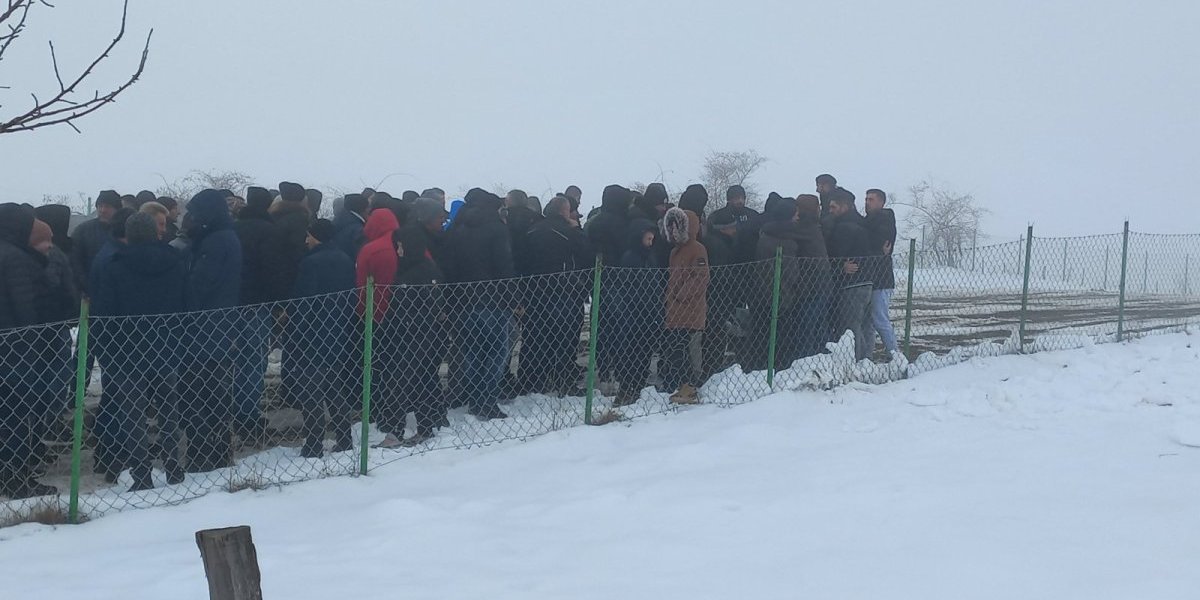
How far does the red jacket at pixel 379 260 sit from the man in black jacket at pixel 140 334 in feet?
3.90

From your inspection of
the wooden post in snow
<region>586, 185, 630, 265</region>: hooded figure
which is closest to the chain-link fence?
<region>586, 185, 630, 265</region>: hooded figure

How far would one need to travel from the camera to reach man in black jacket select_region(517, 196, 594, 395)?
8328mm

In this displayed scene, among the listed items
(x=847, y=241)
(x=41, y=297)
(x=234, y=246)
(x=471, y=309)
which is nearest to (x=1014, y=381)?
(x=847, y=241)

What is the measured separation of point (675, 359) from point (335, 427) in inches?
113

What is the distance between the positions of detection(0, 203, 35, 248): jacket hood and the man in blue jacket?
2.94 ft

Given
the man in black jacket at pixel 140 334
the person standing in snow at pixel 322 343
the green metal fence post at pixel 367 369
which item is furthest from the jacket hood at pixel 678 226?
the man in black jacket at pixel 140 334

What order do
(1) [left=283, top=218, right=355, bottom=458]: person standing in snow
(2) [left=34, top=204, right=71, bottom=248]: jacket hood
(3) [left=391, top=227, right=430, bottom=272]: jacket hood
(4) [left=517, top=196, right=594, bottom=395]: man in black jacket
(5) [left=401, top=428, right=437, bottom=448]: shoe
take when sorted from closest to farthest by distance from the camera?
1. (1) [left=283, top=218, right=355, bottom=458]: person standing in snow
2. (2) [left=34, top=204, right=71, bottom=248]: jacket hood
3. (5) [left=401, top=428, right=437, bottom=448]: shoe
4. (3) [left=391, top=227, right=430, bottom=272]: jacket hood
5. (4) [left=517, top=196, right=594, bottom=395]: man in black jacket

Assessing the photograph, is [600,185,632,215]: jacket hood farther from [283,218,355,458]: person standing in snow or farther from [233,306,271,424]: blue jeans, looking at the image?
[233,306,271,424]: blue jeans

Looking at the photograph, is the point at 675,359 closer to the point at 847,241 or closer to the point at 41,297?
the point at 847,241

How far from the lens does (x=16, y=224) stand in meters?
6.49

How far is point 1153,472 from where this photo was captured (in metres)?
6.60

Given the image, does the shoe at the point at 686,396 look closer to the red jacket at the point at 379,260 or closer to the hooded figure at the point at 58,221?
the red jacket at the point at 379,260

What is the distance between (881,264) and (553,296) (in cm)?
297

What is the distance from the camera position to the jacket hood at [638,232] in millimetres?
8594
